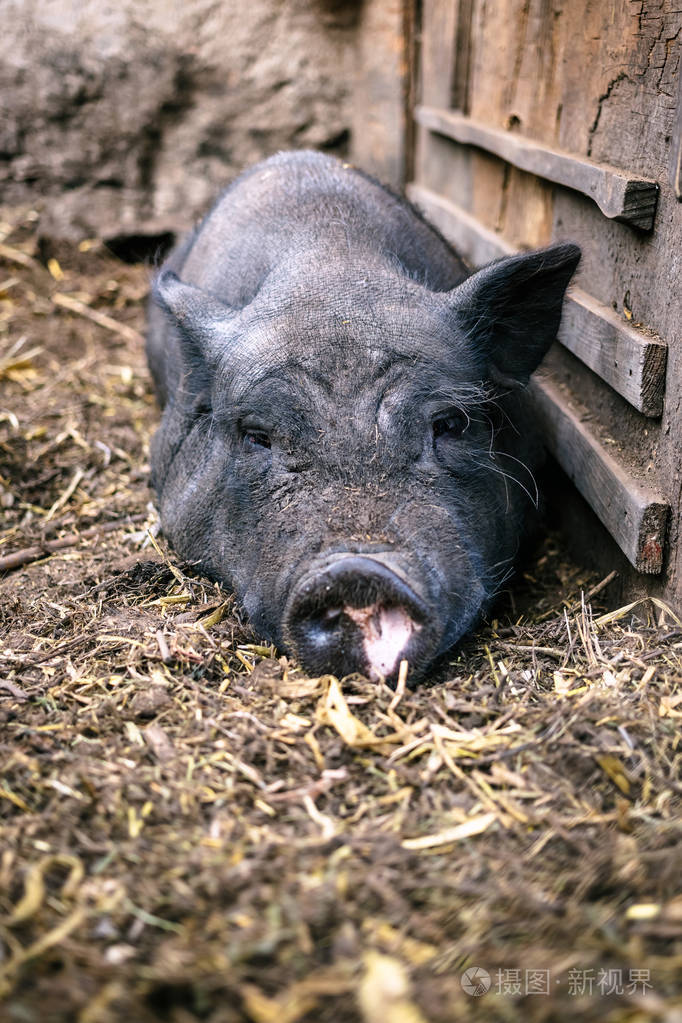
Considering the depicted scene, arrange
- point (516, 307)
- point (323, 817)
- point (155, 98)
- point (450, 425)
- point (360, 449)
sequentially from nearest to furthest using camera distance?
point (323, 817), point (360, 449), point (450, 425), point (516, 307), point (155, 98)

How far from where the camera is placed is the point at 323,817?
7.80 feet

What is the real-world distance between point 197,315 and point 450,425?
1112 mm

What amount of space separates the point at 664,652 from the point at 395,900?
4.37 ft

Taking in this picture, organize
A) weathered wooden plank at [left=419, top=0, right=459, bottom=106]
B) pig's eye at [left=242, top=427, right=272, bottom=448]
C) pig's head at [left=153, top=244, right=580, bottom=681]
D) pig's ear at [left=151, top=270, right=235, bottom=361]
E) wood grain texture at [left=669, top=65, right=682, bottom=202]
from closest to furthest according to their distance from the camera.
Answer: wood grain texture at [left=669, top=65, right=682, bottom=202] < pig's head at [left=153, top=244, right=580, bottom=681] < pig's eye at [left=242, top=427, right=272, bottom=448] < pig's ear at [left=151, top=270, right=235, bottom=361] < weathered wooden plank at [left=419, top=0, right=459, bottom=106]

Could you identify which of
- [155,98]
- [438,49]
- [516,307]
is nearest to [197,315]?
[516,307]

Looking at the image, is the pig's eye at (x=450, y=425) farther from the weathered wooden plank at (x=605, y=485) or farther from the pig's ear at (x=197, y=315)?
the pig's ear at (x=197, y=315)

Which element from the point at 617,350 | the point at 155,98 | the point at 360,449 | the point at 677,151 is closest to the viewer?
the point at 677,151

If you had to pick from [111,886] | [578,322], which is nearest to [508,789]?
[111,886]

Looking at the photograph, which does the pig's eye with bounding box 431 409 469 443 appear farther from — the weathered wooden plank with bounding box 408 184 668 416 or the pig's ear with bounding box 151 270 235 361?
the pig's ear with bounding box 151 270 235 361

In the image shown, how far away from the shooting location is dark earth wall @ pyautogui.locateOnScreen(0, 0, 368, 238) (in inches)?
267

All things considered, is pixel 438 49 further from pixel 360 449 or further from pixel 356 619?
pixel 356 619

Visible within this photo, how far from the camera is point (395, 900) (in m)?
2.05

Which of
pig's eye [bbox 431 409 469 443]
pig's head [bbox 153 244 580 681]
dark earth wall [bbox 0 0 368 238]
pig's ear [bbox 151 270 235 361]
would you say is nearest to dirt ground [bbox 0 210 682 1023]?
pig's head [bbox 153 244 580 681]

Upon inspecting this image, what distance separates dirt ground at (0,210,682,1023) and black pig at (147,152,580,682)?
0.21 metres
